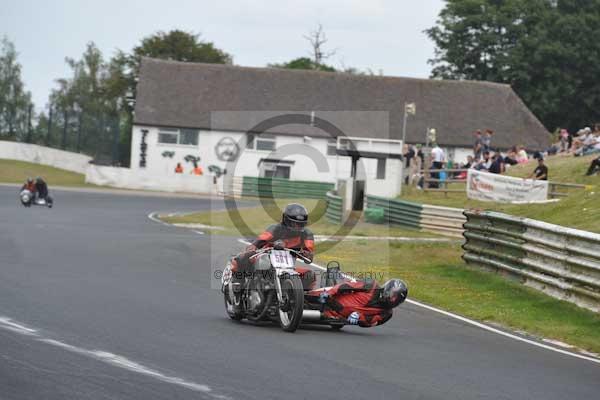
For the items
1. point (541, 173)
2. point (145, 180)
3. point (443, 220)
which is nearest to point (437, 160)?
point (443, 220)

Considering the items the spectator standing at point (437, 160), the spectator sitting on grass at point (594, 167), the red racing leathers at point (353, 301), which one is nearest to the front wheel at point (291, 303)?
the red racing leathers at point (353, 301)

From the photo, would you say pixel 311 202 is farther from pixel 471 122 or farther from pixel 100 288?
pixel 100 288

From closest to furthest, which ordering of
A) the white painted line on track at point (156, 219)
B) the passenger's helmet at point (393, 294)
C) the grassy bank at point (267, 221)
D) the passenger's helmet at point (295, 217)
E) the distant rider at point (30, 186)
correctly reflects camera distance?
the passenger's helmet at point (393, 294) < the passenger's helmet at point (295, 217) < the white painted line on track at point (156, 219) < the grassy bank at point (267, 221) < the distant rider at point (30, 186)

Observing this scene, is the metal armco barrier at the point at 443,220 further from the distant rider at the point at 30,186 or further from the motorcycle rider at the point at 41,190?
the distant rider at the point at 30,186

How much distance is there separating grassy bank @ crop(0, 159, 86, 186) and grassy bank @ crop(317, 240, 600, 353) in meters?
41.9

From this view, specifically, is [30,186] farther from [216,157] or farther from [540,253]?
[216,157]

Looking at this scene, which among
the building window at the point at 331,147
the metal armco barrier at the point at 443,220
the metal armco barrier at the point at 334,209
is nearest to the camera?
the metal armco barrier at the point at 443,220

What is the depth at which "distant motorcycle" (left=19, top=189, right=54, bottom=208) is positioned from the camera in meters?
41.6

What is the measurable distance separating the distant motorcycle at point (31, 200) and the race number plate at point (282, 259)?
30435mm

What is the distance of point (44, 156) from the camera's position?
7812cm

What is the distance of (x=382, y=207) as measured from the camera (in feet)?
124

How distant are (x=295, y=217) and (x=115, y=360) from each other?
3987mm

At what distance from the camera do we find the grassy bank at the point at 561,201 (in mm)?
25281

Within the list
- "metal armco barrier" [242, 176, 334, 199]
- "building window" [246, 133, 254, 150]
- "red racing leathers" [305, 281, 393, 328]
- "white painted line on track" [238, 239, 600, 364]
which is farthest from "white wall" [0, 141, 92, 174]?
"red racing leathers" [305, 281, 393, 328]
